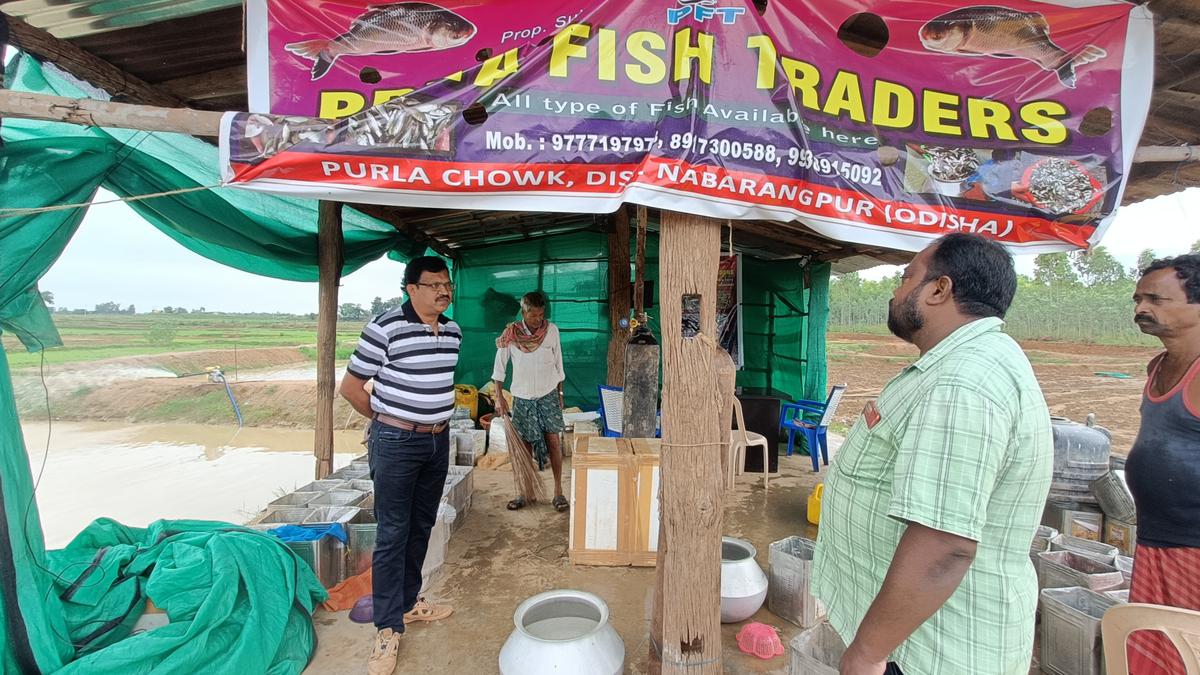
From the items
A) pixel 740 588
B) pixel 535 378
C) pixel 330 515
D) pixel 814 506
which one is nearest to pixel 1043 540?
pixel 814 506

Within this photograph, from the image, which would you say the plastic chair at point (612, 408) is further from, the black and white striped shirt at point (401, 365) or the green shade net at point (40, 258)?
the green shade net at point (40, 258)

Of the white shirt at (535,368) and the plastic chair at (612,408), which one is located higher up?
the white shirt at (535,368)

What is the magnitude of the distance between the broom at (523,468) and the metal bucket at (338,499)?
124 cm

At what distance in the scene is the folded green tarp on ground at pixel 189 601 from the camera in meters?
2.09

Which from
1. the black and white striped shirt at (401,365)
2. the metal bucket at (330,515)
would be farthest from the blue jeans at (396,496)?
the metal bucket at (330,515)

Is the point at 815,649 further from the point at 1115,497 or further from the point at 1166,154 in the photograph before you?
the point at 1166,154

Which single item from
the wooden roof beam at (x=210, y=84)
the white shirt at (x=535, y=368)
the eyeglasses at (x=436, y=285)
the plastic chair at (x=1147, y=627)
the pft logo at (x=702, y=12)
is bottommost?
the plastic chair at (x=1147, y=627)

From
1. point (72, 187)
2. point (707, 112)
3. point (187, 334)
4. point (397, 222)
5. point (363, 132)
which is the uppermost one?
point (397, 222)

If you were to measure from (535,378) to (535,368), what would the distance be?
0.09 metres

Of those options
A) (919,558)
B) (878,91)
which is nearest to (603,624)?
(919,558)

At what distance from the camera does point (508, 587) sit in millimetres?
3143

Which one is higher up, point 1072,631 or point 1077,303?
point 1077,303

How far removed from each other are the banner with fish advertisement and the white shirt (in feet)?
8.19

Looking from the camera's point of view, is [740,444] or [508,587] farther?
[740,444]
